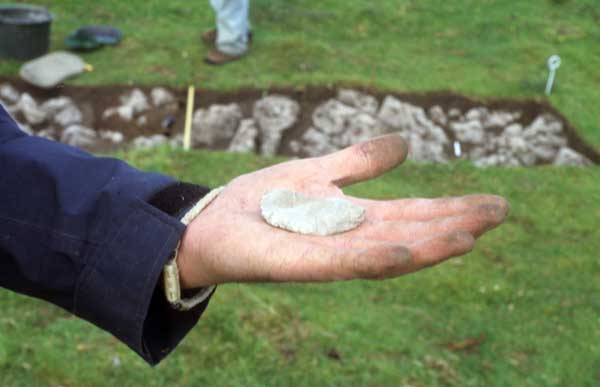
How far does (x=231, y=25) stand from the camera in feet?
26.6

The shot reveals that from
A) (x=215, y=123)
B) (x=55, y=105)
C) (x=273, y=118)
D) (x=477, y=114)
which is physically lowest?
(x=55, y=105)

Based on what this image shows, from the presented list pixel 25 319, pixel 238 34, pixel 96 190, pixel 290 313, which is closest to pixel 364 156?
pixel 96 190

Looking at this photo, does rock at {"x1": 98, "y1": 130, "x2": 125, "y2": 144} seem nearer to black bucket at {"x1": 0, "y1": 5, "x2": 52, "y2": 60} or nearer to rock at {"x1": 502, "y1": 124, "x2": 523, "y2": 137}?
black bucket at {"x1": 0, "y1": 5, "x2": 52, "y2": 60}

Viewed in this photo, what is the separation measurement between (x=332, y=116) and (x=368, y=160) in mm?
4802

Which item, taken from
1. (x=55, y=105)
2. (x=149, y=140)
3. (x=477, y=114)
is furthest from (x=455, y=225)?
(x=55, y=105)

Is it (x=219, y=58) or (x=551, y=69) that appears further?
(x=219, y=58)

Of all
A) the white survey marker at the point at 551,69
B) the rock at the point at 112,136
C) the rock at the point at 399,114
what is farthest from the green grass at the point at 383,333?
Answer: the rock at the point at 112,136

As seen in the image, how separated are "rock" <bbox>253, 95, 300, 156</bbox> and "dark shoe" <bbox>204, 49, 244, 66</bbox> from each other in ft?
3.12

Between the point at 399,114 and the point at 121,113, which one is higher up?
the point at 399,114

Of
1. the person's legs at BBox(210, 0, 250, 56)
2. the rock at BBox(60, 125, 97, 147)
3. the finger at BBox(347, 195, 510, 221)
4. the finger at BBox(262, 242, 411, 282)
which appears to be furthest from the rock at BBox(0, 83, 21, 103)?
the finger at BBox(262, 242, 411, 282)

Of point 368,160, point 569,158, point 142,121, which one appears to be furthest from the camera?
point 142,121

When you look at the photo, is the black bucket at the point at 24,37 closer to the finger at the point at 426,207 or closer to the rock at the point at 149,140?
the rock at the point at 149,140

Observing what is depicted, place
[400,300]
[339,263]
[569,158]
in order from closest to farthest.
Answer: [339,263] → [400,300] → [569,158]

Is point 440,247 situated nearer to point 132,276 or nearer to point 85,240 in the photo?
point 132,276
